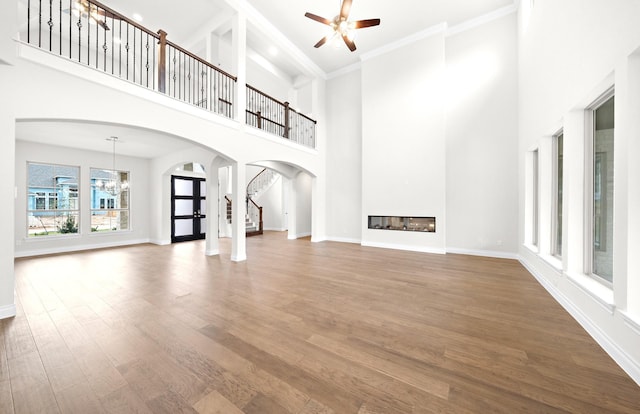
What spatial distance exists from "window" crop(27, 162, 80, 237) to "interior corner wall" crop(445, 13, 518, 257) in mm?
10448

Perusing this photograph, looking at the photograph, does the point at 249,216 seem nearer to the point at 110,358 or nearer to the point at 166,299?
the point at 166,299

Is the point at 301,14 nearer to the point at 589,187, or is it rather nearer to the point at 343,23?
the point at 343,23

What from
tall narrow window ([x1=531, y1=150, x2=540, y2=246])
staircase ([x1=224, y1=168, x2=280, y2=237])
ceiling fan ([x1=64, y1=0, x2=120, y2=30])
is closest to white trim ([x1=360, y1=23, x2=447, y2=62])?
tall narrow window ([x1=531, y1=150, x2=540, y2=246])

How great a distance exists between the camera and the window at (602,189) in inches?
92.4

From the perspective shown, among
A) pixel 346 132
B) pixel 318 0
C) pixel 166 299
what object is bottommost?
pixel 166 299

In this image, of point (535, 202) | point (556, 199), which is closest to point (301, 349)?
point (556, 199)

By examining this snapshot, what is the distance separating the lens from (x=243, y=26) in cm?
530

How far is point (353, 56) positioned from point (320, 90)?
150 cm

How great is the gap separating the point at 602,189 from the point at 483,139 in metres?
→ 3.69

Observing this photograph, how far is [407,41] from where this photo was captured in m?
6.42

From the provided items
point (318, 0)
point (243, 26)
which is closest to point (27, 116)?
point (243, 26)

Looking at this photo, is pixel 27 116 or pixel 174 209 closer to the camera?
pixel 27 116

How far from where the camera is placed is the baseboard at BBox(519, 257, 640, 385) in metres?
1.65

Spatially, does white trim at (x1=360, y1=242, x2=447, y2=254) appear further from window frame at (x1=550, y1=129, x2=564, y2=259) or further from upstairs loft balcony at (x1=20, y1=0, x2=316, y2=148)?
upstairs loft balcony at (x1=20, y1=0, x2=316, y2=148)
